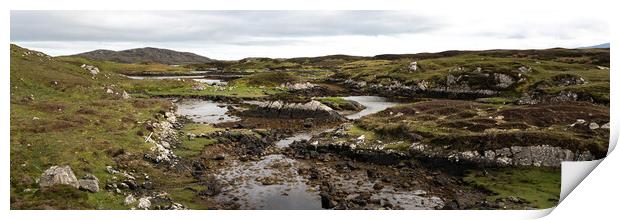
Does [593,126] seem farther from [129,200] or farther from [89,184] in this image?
[89,184]

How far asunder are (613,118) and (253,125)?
136ft

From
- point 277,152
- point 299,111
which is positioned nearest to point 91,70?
point 299,111

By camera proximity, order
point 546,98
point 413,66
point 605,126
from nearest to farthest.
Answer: point 605,126 < point 546,98 < point 413,66

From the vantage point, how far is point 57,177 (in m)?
30.0

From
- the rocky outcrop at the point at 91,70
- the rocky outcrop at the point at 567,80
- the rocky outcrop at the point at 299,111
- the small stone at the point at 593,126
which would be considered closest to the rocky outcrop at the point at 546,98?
the rocky outcrop at the point at 567,80

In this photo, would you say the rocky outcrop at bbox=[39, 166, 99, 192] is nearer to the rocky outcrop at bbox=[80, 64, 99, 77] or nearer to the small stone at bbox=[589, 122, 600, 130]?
the small stone at bbox=[589, 122, 600, 130]

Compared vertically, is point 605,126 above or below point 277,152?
above

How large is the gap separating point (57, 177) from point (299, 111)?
4306 cm

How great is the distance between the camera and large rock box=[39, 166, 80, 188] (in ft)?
97.9

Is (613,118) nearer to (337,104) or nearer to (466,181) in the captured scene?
(466,181)

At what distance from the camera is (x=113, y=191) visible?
104 ft

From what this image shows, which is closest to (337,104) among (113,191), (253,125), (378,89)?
(253,125)

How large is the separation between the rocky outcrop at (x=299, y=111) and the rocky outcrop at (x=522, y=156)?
29359 mm
